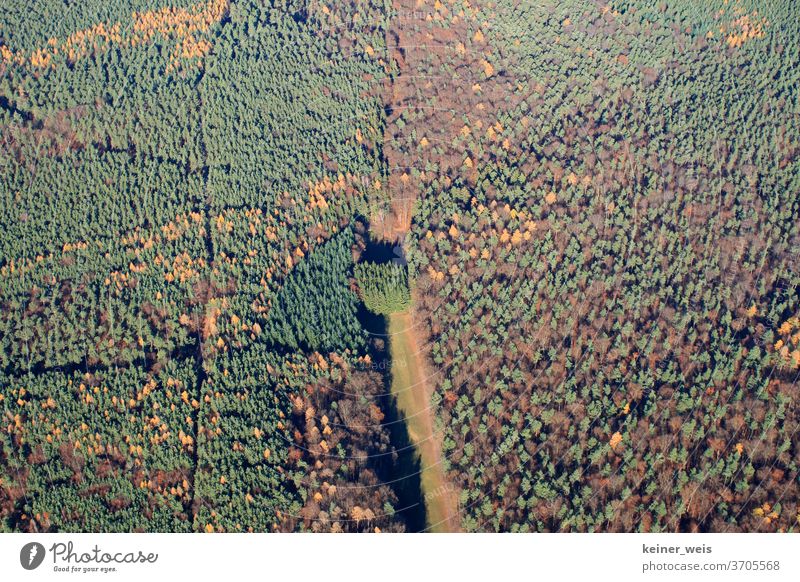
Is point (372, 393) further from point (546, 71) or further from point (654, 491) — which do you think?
point (546, 71)

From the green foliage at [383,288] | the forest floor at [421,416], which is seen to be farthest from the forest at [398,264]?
the forest floor at [421,416]

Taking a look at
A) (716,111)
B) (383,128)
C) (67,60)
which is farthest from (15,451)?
(716,111)
